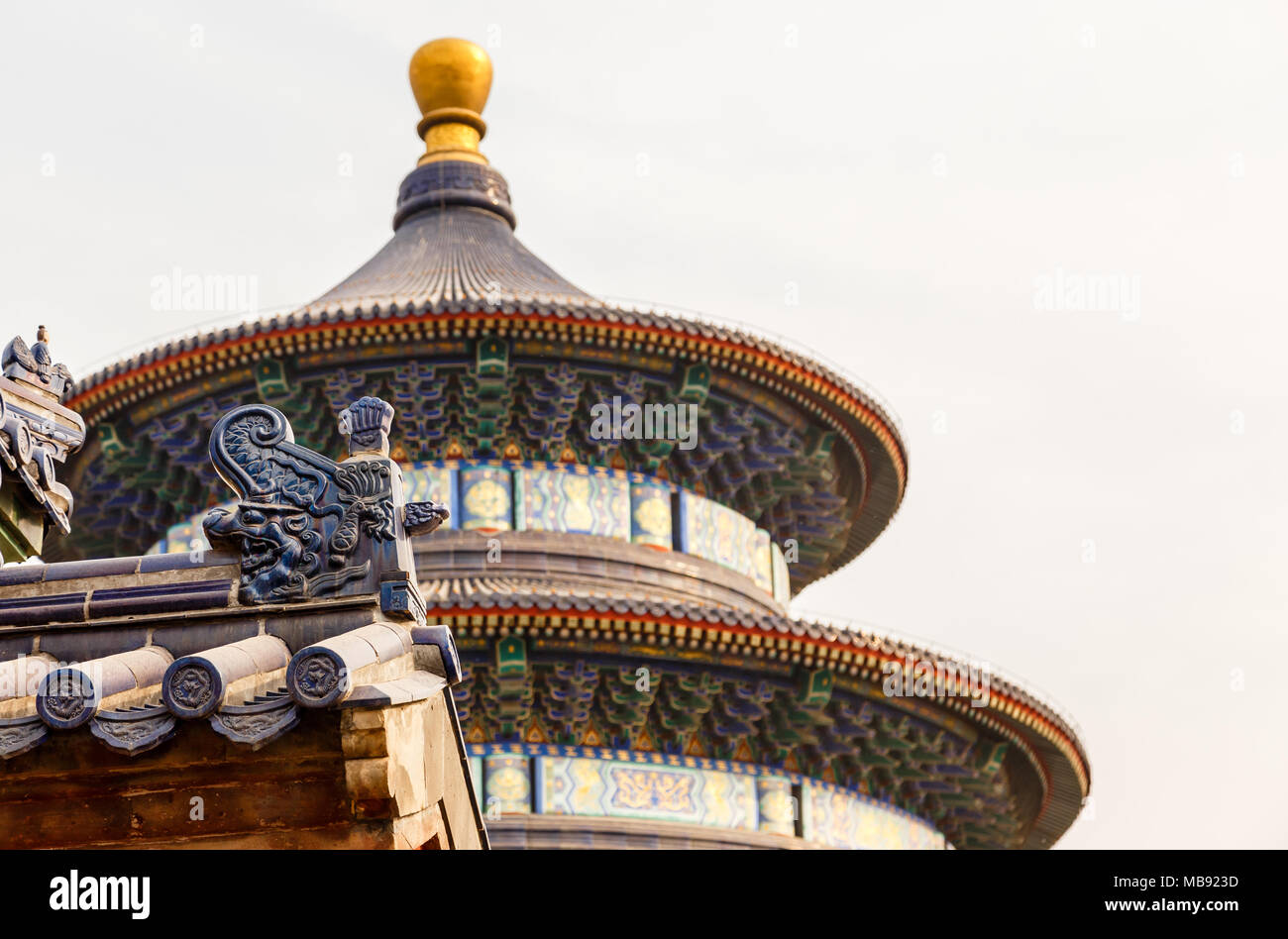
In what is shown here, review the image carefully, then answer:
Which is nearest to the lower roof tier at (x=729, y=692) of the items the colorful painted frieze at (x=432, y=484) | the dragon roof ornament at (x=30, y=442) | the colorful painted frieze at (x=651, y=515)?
the colorful painted frieze at (x=651, y=515)

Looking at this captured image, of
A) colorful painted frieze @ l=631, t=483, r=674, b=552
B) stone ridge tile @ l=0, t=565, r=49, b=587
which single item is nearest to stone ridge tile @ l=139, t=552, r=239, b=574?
stone ridge tile @ l=0, t=565, r=49, b=587

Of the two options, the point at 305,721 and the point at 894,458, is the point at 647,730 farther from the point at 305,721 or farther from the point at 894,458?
the point at 305,721

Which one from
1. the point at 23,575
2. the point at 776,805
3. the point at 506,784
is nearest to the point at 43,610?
the point at 23,575

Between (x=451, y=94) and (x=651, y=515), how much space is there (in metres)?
6.39

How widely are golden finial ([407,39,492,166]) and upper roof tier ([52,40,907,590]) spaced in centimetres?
205

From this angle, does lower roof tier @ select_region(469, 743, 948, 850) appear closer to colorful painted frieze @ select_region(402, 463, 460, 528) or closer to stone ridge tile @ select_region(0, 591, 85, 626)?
colorful painted frieze @ select_region(402, 463, 460, 528)

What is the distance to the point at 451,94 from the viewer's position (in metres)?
22.5

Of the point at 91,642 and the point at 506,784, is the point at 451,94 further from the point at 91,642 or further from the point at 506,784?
the point at 91,642

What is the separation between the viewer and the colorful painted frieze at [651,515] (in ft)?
61.6

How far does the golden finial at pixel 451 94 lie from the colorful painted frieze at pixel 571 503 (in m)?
5.50

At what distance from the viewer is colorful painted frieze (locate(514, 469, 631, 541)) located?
60.4 feet
